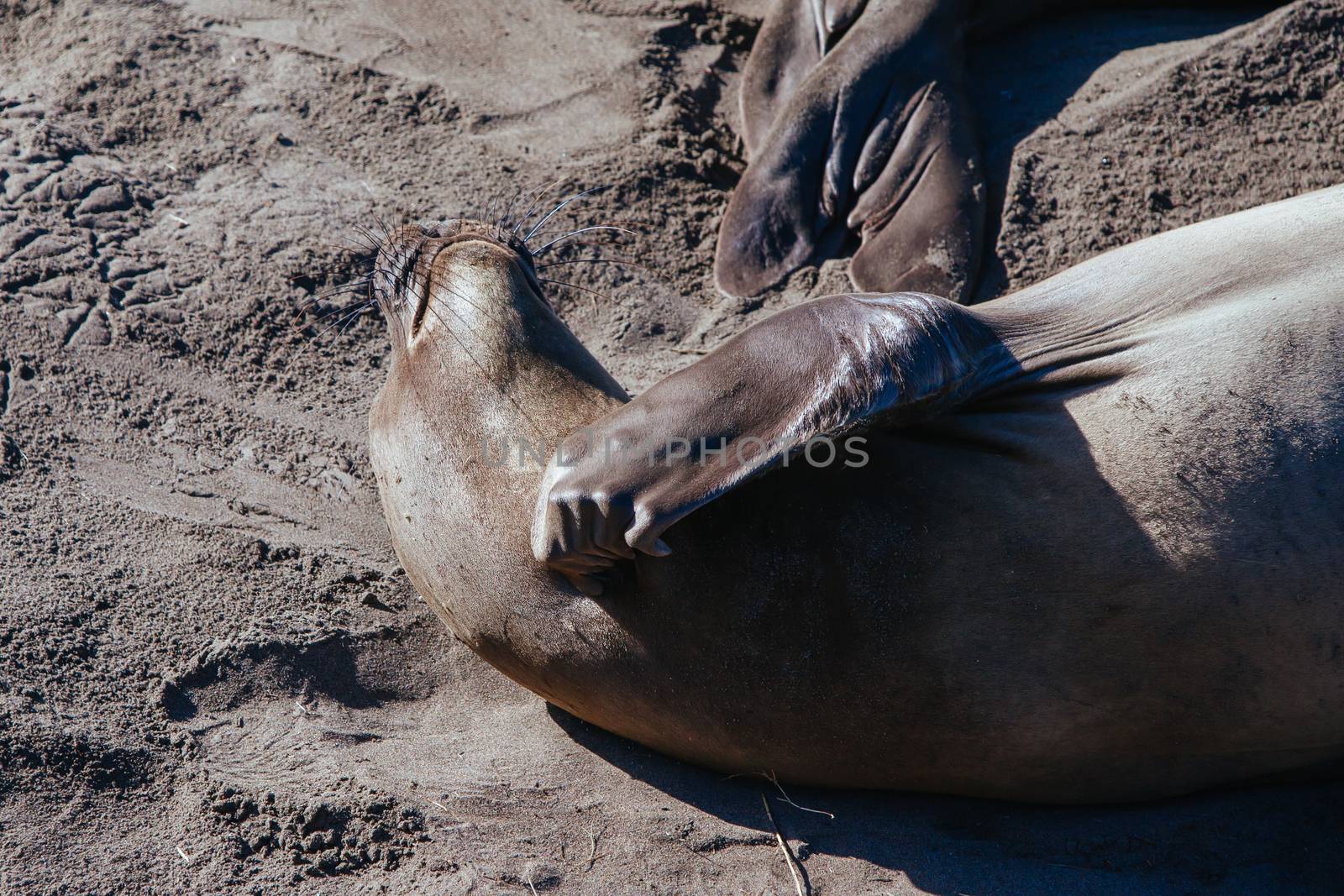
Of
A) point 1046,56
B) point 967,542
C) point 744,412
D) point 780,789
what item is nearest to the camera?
point 744,412

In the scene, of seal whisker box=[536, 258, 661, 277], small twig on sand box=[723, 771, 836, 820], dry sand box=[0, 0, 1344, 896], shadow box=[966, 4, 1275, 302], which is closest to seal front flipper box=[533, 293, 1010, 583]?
small twig on sand box=[723, 771, 836, 820]

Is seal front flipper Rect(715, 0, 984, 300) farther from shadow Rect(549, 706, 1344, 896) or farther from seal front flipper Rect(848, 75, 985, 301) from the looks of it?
shadow Rect(549, 706, 1344, 896)

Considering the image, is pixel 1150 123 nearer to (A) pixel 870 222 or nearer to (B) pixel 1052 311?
(A) pixel 870 222

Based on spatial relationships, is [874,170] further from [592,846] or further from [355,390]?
[592,846]

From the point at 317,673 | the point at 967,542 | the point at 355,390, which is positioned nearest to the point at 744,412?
the point at 967,542

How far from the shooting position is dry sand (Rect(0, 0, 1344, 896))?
2859mm

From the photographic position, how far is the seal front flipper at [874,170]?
4.34 m

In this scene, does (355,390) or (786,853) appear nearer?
(786,853)

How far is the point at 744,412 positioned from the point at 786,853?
1123 mm

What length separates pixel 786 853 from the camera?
284 cm

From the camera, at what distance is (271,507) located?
3.77 meters

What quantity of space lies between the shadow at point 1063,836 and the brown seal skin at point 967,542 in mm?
87

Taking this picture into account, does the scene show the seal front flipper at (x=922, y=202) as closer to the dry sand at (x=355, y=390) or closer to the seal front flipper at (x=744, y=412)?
the dry sand at (x=355, y=390)

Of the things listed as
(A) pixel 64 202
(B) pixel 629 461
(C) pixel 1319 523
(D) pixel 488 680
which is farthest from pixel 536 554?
(A) pixel 64 202
